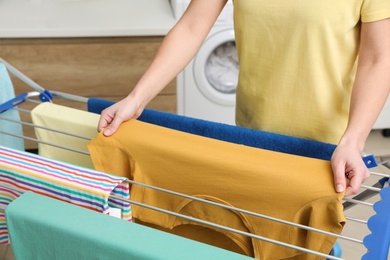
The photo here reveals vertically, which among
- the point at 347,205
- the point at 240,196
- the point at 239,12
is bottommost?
the point at 347,205

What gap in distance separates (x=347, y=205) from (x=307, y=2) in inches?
15.4

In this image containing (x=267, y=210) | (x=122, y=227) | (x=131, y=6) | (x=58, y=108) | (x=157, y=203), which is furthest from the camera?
(x=131, y=6)

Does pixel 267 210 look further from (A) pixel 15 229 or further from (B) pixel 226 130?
(A) pixel 15 229

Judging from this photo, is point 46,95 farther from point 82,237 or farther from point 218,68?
point 218,68

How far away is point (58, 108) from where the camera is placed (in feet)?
3.29

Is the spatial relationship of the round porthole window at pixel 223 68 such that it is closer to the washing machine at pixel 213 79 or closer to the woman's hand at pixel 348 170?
the washing machine at pixel 213 79

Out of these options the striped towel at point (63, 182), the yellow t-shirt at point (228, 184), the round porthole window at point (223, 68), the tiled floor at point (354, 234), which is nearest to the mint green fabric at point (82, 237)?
the striped towel at point (63, 182)

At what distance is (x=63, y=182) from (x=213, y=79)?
1873 millimetres

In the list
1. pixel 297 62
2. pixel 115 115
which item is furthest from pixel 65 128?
pixel 297 62

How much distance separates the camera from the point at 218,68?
8.55 feet

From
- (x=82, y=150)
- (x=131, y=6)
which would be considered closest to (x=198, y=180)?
(x=82, y=150)

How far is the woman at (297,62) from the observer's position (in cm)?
86

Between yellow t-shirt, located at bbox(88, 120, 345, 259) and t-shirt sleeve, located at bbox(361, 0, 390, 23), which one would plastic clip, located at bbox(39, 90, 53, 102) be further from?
t-shirt sleeve, located at bbox(361, 0, 390, 23)

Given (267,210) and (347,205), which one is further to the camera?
(347,205)
